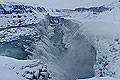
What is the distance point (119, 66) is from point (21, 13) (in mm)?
16482

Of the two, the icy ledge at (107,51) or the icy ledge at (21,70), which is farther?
the icy ledge at (107,51)

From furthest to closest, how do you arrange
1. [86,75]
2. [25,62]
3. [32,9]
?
[32,9] < [86,75] < [25,62]

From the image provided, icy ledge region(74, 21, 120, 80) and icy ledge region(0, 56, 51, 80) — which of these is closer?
icy ledge region(0, 56, 51, 80)

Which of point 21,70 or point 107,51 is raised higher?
point 107,51

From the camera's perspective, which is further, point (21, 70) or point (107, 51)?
point (107, 51)

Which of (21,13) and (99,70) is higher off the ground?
(21,13)

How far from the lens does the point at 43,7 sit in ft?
58.2

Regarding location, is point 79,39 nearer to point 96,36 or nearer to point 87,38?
point 87,38

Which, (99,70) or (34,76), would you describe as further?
(99,70)

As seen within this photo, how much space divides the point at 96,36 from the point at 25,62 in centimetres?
319

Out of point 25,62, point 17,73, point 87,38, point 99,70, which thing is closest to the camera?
point 17,73

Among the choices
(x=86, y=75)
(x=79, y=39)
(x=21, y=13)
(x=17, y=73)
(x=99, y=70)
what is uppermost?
(x=21, y=13)

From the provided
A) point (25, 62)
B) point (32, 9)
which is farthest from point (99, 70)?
point (32, 9)

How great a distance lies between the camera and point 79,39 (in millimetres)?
6324
